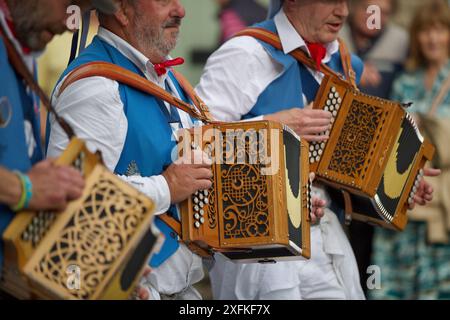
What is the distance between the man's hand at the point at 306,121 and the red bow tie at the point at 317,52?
1.09ft

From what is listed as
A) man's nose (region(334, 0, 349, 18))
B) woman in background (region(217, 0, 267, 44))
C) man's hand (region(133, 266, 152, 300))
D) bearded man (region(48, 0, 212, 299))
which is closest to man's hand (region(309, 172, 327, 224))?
bearded man (region(48, 0, 212, 299))

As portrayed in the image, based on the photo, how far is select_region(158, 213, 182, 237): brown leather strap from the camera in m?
5.97

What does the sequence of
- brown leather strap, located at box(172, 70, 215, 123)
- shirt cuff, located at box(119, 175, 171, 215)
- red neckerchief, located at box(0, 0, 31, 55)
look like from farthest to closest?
brown leather strap, located at box(172, 70, 215, 123)
shirt cuff, located at box(119, 175, 171, 215)
red neckerchief, located at box(0, 0, 31, 55)

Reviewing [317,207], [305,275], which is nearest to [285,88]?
[317,207]

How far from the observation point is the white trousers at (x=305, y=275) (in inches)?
277

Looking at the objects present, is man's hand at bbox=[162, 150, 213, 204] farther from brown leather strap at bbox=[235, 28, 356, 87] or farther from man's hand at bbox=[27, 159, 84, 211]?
brown leather strap at bbox=[235, 28, 356, 87]

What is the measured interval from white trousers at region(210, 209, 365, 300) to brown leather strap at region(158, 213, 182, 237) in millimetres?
950

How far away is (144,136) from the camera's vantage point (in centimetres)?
593

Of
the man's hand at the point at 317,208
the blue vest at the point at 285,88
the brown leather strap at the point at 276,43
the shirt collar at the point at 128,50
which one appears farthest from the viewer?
the brown leather strap at the point at 276,43

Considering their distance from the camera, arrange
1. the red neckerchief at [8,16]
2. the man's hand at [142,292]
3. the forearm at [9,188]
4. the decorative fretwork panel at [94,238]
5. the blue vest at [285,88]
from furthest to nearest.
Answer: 1. the blue vest at [285,88]
2. the man's hand at [142,292]
3. the red neckerchief at [8,16]
4. the decorative fretwork panel at [94,238]
5. the forearm at [9,188]

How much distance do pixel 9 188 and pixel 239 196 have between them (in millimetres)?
1415

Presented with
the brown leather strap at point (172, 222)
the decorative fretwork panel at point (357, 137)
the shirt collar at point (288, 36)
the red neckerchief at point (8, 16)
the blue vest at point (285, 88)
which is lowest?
the brown leather strap at point (172, 222)

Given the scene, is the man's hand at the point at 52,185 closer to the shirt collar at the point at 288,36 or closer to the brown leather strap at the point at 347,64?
the shirt collar at the point at 288,36

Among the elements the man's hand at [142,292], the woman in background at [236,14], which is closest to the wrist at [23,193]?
the man's hand at [142,292]
